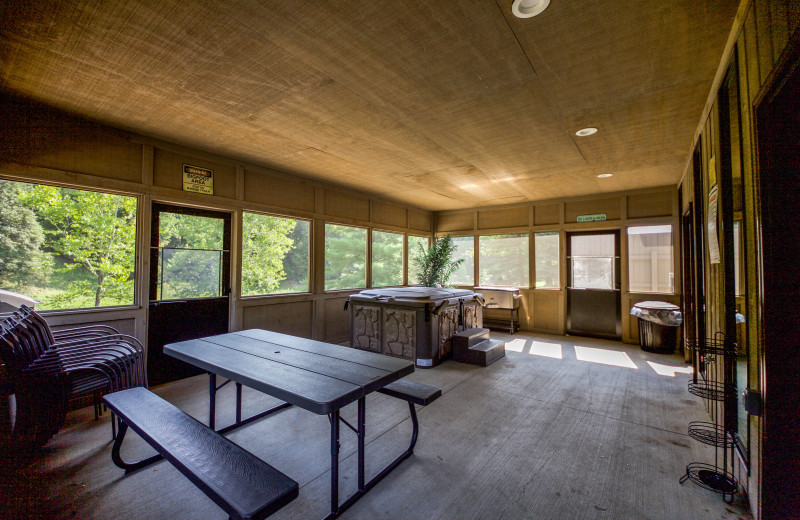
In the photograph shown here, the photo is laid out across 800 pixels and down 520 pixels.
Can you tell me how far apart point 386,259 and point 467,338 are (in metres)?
3.03

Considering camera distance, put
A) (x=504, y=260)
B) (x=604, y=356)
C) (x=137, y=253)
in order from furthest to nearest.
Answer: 1. (x=504, y=260)
2. (x=604, y=356)
3. (x=137, y=253)

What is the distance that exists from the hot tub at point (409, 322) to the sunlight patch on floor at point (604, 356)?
5.97ft

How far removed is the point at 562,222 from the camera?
6.74m

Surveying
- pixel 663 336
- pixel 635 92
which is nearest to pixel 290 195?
pixel 635 92

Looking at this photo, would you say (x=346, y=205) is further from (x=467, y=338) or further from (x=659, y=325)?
(x=659, y=325)

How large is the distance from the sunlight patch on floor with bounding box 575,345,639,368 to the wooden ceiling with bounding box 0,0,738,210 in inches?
113

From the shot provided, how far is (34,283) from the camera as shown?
3066mm

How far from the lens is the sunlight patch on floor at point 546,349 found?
5067mm

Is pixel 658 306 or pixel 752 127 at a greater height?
pixel 752 127

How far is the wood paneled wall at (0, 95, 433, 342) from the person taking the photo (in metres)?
3.02

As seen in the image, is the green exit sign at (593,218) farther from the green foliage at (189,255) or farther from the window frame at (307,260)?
the green foliage at (189,255)

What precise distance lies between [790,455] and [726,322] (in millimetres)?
1006

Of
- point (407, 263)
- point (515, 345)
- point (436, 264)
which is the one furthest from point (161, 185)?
point (515, 345)

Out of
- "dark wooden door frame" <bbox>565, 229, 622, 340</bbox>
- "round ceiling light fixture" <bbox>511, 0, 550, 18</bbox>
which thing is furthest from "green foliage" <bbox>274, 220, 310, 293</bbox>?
"dark wooden door frame" <bbox>565, 229, 622, 340</bbox>
